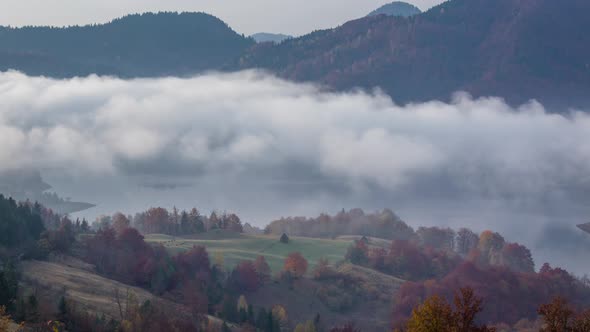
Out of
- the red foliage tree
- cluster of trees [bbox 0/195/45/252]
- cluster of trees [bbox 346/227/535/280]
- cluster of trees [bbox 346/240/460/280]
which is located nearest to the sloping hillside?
cluster of trees [bbox 0/195/45/252]

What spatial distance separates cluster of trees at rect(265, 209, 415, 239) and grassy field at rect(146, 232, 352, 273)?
1995 centimetres

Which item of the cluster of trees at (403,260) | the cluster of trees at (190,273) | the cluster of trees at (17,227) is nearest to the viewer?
the cluster of trees at (190,273)

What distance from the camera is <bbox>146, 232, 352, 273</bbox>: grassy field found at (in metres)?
112

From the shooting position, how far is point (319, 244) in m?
131

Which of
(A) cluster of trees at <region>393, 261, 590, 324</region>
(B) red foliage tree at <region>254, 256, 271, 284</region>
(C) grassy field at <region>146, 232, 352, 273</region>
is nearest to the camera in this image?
(B) red foliage tree at <region>254, 256, 271, 284</region>

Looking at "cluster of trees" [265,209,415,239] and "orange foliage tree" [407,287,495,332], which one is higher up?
"cluster of trees" [265,209,415,239]

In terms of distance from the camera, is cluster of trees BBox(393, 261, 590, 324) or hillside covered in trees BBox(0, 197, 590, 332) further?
cluster of trees BBox(393, 261, 590, 324)

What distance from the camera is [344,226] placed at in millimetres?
161750

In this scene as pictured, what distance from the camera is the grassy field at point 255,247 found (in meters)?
112

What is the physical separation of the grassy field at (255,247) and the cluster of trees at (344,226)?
20.0 metres

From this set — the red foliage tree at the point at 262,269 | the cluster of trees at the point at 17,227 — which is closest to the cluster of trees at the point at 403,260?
the red foliage tree at the point at 262,269

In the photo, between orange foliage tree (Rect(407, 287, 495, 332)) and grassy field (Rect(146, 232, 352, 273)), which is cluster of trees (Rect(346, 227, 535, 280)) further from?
orange foliage tree (Rect(407, 287, 495, 332))

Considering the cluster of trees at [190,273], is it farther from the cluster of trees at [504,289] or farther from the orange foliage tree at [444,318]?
the orange foliage tree at [444,318]

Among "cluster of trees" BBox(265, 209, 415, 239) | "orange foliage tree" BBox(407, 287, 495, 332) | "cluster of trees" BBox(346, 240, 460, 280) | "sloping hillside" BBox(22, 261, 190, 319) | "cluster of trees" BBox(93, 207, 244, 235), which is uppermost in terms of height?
"cluster of trees" BBox(265, 209, 415, 239)
